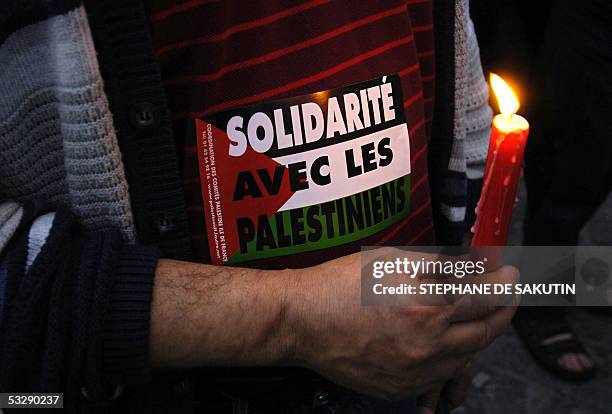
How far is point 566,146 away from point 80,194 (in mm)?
2199

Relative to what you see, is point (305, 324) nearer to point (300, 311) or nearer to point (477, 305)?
point (300, 311)

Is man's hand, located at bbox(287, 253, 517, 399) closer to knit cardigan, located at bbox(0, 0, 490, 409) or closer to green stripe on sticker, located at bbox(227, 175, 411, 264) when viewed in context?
green stripe on sticker, located at bbox(227, 175, 411, 264)

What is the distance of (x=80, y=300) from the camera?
0.82 metres

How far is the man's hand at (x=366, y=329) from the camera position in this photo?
93 centimetres

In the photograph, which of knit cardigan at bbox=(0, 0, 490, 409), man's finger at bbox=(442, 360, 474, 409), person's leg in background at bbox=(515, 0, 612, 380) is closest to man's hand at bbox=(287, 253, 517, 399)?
knit cardigan at bbox=(0, 0, 490, 409)

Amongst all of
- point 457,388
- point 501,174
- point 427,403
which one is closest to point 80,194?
point 501,174

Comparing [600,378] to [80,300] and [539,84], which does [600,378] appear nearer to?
[539,84]

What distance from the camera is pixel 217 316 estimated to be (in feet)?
2.95

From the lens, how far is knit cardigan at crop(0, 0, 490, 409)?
2.67ft

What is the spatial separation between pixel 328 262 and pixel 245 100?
282 mm

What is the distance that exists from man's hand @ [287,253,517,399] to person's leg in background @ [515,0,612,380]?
5.64 ft

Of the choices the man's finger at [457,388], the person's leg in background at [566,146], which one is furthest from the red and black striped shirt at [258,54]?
the person's leg in background at [566,146]

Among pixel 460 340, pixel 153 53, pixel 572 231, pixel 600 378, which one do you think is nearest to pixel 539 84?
pixel 572 231

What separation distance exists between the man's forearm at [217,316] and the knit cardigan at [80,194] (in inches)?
1.2
